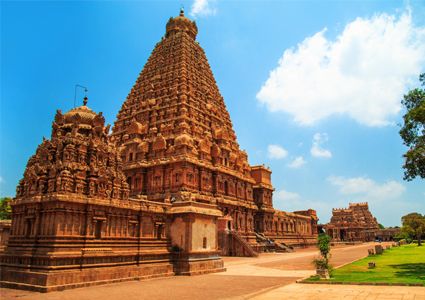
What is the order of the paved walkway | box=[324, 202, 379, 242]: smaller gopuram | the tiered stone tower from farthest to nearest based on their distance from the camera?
box=[324, 202, 379, 242]: smaller gopuram, the tiered stone tower, the paved walkway

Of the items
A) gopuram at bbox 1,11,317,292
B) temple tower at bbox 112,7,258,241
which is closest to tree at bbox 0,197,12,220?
temple tower at bbox 112,7,258,241

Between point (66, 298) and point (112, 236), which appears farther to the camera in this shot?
point (112, 236)

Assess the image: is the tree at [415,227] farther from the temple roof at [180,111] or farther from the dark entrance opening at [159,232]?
the dark entrance opening at [159,232]

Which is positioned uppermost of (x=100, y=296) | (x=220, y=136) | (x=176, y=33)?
(x=176, y=33)

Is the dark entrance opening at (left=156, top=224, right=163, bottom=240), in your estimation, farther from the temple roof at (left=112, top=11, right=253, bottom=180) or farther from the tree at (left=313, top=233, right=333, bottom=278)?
the temple roof at (left=112, top=11, right=253, bottom=180)

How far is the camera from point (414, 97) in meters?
26.5

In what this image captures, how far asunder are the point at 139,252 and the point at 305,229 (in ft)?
191

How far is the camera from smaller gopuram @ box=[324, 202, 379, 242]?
107000mm

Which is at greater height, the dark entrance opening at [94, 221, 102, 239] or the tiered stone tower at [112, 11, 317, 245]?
the tiered stone tower at [112, 11, 317, 245]

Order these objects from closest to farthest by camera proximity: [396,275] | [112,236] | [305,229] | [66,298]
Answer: [66,298] < [396,275] < [112,236] < [305,229]

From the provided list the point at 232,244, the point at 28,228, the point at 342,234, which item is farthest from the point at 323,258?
the point at 342,234

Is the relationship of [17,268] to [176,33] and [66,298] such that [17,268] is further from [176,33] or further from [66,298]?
[176,33]

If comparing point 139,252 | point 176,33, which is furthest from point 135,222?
point 176,33

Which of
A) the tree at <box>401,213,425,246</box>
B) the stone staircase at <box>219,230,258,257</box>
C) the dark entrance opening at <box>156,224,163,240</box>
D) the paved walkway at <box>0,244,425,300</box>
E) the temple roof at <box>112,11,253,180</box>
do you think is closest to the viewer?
the paved walkway at <box>0,244,425,300</box>
